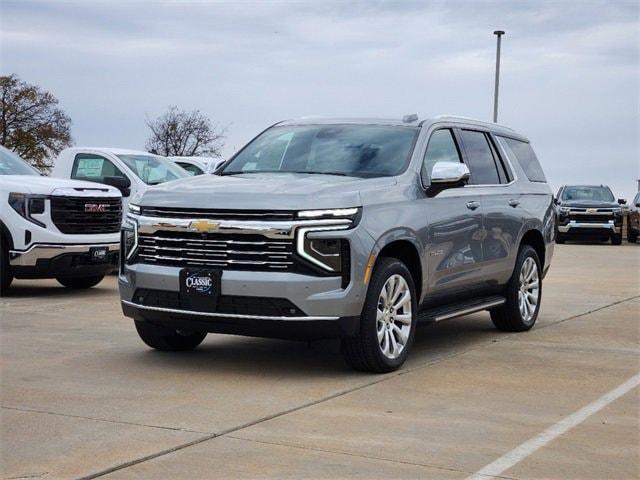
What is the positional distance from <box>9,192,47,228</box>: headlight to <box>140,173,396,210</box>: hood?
487cm

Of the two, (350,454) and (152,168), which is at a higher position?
(152,168)

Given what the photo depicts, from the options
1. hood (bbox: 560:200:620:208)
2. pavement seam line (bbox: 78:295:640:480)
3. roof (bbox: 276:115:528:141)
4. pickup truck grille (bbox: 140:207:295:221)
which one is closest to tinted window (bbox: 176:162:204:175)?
roof (bbox: 276:115:528:141)

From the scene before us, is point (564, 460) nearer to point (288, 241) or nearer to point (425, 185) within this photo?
point (288, 241)

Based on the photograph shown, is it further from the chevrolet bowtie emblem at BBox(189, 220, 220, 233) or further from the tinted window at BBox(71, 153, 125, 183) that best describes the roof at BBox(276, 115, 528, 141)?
the tinted window at BBox(71, 153, 125, 183)

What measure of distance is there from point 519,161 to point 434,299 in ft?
8.64

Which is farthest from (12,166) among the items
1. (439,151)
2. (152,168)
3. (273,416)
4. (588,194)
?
(588,194)

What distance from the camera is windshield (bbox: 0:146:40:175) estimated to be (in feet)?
43.3

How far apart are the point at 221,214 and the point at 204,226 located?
14 centimetres

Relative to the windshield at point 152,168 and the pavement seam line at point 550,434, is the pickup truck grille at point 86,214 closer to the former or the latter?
the windshield at point 152,168

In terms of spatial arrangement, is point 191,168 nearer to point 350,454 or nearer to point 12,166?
point 12,166

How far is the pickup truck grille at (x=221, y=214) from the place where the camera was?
7.22 metres

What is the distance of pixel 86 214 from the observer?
42.3 feet

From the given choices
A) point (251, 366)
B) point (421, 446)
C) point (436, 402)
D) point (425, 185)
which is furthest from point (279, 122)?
point (421, 446)

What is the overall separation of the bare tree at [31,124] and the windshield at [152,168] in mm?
56004
